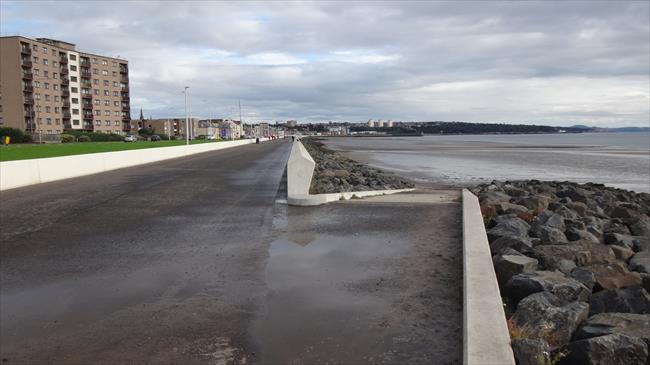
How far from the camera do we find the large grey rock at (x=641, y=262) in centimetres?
790

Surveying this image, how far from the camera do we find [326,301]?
5695 mm

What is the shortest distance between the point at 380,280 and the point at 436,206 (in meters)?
Answer: 6.22

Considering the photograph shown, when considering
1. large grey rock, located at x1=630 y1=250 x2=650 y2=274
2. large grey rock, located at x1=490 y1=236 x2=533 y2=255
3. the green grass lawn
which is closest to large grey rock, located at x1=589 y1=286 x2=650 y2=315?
large grey rock, located at x1=490 y1=236 x2=533 y2=255

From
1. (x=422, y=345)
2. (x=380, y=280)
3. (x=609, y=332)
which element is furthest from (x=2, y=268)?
(x=609, y=332)

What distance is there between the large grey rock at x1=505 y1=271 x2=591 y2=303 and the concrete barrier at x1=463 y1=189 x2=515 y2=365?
1.07 ft

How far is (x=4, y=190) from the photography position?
1756 centimetres

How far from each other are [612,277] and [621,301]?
45.8 inches

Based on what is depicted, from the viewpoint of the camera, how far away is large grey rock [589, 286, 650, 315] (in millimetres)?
5648

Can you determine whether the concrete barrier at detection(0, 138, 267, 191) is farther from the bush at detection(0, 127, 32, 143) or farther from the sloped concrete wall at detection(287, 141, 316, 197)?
the bush at detection(0, 127, 32, 143)

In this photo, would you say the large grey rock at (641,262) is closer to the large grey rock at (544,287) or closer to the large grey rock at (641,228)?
the large grey rock at (544,287)

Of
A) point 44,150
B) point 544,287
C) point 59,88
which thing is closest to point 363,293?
point 544,287

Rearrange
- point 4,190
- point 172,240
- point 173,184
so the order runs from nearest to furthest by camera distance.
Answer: point 172,240, point 4,190, point 173,184

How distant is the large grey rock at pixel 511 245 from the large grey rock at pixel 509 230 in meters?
0.67

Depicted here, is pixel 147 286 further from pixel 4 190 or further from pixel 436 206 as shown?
pixel 4 190
